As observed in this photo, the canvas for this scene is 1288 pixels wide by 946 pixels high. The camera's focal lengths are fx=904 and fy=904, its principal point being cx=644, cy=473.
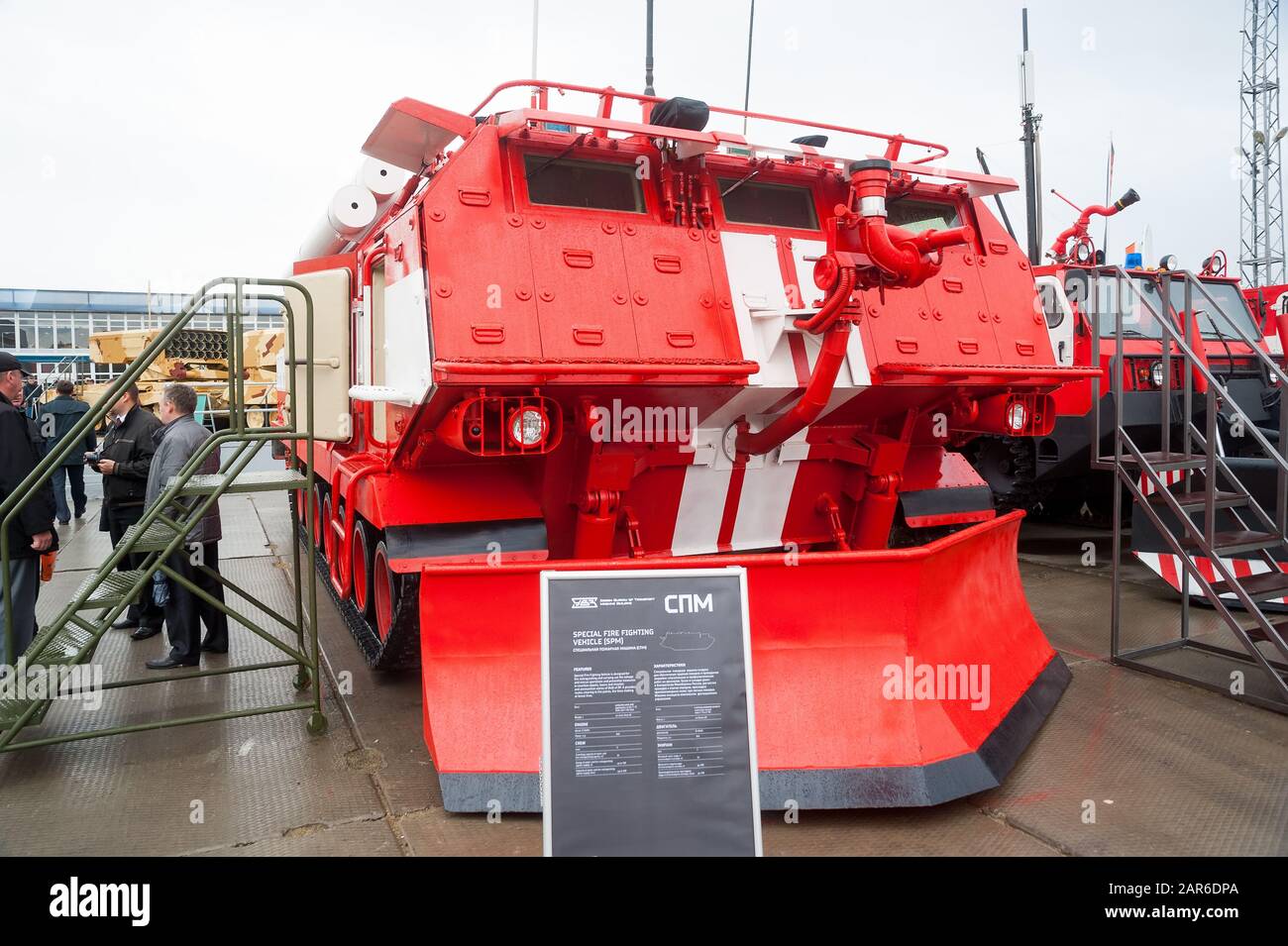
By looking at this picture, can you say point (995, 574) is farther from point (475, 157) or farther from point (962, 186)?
point (475, 157)

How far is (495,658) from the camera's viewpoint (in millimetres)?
3627

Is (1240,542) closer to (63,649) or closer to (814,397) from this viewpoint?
(814,397)

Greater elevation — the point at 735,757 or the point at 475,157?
the point at 475,157

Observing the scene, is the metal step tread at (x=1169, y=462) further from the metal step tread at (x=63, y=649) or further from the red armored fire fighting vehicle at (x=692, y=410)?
the metal step tread at (x=63, y=649)

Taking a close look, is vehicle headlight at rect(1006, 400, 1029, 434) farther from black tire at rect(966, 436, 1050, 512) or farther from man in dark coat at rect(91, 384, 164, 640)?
man in dark coat at rect(91, 384, 164, 640)

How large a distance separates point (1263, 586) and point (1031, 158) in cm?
809

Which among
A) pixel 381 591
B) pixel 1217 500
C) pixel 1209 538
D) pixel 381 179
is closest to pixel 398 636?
pixel 381 591

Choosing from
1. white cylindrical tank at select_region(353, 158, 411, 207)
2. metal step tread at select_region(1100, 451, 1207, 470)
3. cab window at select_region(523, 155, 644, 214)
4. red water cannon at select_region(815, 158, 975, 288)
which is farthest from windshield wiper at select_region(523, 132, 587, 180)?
metal step tread at select_region(1100, 451, 1207, 470)

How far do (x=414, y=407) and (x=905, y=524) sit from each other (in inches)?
124

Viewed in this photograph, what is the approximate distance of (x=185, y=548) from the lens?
5152mm

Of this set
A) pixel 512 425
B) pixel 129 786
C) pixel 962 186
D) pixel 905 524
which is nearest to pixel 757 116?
pixel 962 186

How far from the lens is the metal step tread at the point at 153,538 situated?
412 cm

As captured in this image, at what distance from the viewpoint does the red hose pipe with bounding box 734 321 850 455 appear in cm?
410
